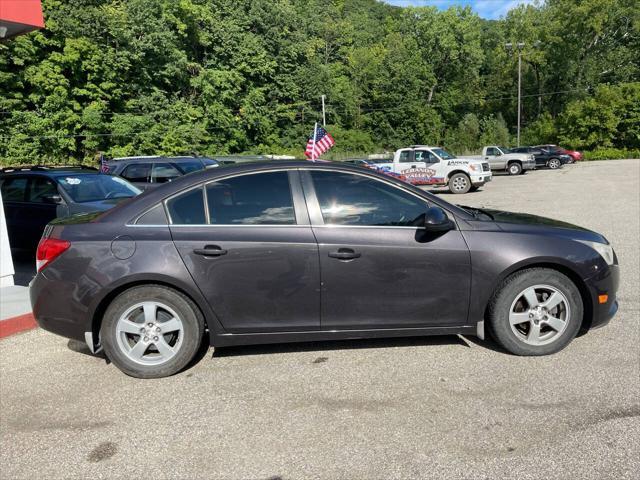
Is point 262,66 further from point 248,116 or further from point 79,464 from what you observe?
point 79,464

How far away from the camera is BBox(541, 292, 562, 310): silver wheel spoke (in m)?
4.16

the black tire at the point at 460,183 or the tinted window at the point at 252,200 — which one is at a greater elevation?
the tinted window at the point at 252,200

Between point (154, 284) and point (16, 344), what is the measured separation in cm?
206

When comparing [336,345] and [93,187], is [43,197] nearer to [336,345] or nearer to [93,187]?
[93,187]

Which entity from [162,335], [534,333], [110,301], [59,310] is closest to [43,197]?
Result: [59,310]

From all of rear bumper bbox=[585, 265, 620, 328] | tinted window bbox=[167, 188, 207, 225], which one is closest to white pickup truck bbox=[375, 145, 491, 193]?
rear bumper bbox=[585, 265, 620, 328]

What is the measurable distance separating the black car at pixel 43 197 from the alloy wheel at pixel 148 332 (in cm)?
469

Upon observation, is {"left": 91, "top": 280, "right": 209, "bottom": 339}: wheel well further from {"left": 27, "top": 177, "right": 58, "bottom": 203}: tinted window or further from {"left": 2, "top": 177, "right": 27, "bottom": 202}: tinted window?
{"left": 2, "top": 177, "right": 27, "bottom": 202}: tinted window

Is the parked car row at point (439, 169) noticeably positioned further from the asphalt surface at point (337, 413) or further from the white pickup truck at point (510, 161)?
the asphalt surface at point (337, 413)

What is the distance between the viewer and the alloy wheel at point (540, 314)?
4.15 metres

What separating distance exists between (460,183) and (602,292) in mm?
17157

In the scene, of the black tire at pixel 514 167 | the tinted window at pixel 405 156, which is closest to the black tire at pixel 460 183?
the tinted window at pixel 405 156

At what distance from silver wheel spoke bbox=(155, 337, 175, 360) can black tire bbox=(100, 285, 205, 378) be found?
0.9 inches

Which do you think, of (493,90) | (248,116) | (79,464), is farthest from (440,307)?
(493,90)
